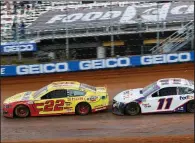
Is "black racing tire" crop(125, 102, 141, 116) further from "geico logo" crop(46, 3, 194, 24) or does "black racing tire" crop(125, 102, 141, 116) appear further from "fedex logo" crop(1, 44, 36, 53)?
"geico logo" crop(46, 3, 194, 24)

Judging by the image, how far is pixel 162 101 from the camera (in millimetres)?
9594

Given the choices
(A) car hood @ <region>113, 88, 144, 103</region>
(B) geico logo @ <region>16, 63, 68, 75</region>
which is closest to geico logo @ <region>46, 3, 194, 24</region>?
(B) geico logo @ <region>16, 63, 68, 75</region>

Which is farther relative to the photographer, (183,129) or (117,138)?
(183,129)

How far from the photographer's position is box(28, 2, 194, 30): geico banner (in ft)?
60.7

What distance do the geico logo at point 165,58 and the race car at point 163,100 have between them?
577 centimetres

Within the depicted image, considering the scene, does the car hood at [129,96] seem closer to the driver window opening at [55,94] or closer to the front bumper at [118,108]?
the front bumper at [118,108]

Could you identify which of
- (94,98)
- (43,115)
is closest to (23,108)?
(43,115)

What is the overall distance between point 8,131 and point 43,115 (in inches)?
48.9

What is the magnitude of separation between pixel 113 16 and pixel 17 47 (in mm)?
5623

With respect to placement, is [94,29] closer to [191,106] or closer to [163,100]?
[163,100]

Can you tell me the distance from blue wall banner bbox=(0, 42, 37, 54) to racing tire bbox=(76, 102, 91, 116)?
23.7 feet

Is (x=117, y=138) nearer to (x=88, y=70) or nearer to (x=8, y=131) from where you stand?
(x=8, y=131)

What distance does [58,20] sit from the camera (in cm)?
Answer: 1942

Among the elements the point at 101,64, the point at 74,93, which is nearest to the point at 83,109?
the point at 74,93
